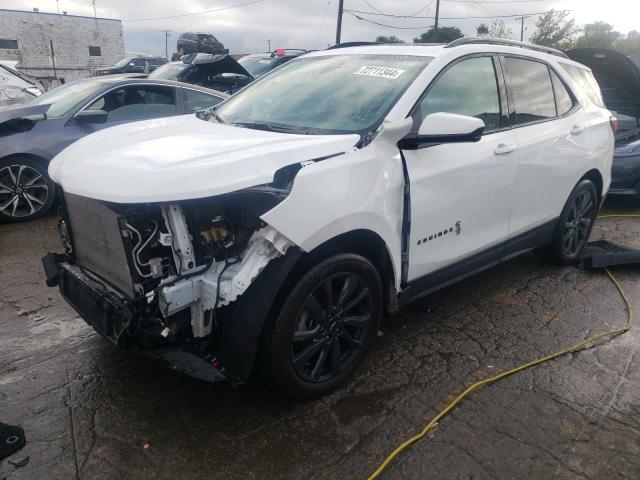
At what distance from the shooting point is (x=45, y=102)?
660 centimetres

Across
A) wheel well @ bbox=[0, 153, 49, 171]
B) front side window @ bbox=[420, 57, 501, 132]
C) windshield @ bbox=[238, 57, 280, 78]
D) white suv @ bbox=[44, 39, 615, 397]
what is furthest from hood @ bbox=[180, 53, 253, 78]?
front side window @ bbox=[420, 57, 501, 132]

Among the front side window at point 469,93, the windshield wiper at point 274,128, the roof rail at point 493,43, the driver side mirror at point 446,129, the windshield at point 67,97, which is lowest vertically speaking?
the windshield at point 67,97

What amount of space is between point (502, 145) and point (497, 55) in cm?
71

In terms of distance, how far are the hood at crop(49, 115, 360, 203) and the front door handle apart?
3.92 ft

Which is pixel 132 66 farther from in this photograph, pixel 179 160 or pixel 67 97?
pixel 179 160

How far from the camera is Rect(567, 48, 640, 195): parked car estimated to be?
19.8 ft

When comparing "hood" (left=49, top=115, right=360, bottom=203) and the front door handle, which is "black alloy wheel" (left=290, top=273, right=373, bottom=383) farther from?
the front door handle

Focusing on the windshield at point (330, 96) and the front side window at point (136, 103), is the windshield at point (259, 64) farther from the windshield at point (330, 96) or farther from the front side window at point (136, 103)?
the windshield at point (330, 96)

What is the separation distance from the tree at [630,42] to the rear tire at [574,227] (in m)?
47.6

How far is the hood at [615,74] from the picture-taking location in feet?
19.7

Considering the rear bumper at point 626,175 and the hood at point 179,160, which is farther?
the rear bumper at point 626,175

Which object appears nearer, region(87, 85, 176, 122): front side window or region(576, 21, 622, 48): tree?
region(87, 85, 176, 122): front side window

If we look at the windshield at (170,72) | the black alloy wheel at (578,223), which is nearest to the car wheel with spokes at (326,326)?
the black alloy wheel at (578,223)

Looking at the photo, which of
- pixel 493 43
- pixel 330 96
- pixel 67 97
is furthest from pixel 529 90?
pixel 67 97
